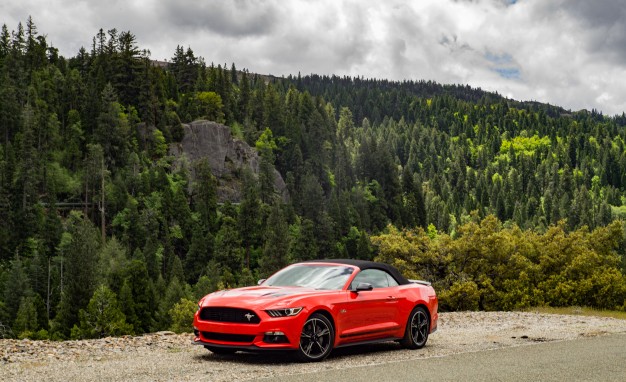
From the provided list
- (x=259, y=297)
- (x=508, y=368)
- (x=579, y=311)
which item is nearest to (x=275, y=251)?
(x=579, y=311)

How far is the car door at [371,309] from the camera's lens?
13375 millimetres

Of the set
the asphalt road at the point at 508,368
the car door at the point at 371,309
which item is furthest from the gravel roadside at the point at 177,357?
the asphalt road at the point at 508,368

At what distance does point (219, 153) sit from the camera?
14162 cm

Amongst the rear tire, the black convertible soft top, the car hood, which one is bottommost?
the rear tire

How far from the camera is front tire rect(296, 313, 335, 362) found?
41.2 feet

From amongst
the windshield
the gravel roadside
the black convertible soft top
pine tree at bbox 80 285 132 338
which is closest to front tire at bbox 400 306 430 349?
the gravel roadside

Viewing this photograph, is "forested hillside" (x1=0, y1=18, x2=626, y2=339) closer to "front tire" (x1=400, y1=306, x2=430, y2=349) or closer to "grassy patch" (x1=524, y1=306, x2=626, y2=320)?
"grassy patch" (x1=524, y1=306, x2=626, y2=320)

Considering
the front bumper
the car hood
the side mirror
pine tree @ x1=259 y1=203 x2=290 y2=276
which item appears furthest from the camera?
pine tree @ x1=259 y1=203 x2=290 y2=276

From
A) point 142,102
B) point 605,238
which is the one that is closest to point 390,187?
point 142,102

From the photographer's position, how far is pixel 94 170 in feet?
396

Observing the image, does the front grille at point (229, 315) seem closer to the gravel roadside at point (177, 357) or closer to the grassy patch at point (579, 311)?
the gravel roadside at point (177, 357)

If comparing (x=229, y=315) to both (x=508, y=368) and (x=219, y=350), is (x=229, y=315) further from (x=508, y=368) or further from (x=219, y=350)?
(x=508, y=368)

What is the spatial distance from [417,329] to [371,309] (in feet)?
5.23

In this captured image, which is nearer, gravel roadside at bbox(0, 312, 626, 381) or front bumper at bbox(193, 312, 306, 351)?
gravel roadside at bbox(0, 312, 626, 381)
